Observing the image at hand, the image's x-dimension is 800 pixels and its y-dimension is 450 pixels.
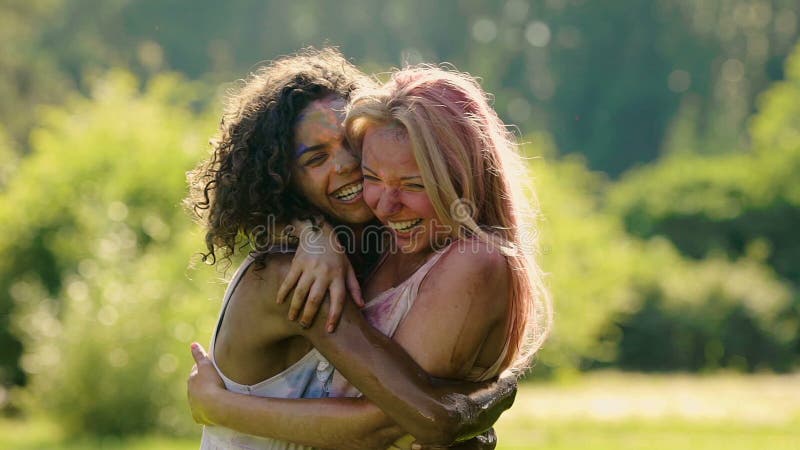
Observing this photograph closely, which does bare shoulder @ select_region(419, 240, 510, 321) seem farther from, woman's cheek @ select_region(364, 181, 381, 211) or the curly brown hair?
the curly brown hair

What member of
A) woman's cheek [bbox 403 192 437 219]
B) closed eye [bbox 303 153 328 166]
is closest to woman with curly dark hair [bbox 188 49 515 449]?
closed eye [bbox 303 153 328 166]

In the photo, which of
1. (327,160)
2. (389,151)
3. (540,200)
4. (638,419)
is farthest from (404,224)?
(540,200)

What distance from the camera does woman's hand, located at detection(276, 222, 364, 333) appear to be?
10.8ft

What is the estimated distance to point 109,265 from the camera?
15.0 m

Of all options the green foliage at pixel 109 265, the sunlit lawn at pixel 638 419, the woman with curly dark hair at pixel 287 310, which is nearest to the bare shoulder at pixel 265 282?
the woman with curly dark hair at pixel 287 310

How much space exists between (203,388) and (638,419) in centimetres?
1411

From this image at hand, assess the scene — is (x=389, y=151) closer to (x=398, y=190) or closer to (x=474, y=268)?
(x=398, y=190)

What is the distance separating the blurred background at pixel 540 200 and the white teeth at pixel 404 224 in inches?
39.6

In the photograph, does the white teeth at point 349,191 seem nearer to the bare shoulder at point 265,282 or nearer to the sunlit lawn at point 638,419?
the bare shoulder at point 265,282

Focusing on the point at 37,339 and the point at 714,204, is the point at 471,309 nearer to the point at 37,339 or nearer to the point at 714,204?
the point at 37,339

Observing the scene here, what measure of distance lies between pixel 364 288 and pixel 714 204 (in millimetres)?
31104

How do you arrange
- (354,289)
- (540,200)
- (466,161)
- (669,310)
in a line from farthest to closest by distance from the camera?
(669,310), (540,200), (354,289), (466,161)

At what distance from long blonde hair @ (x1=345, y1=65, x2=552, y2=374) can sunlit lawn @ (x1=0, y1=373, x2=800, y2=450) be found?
10.5m

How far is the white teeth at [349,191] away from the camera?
12.4 feet
